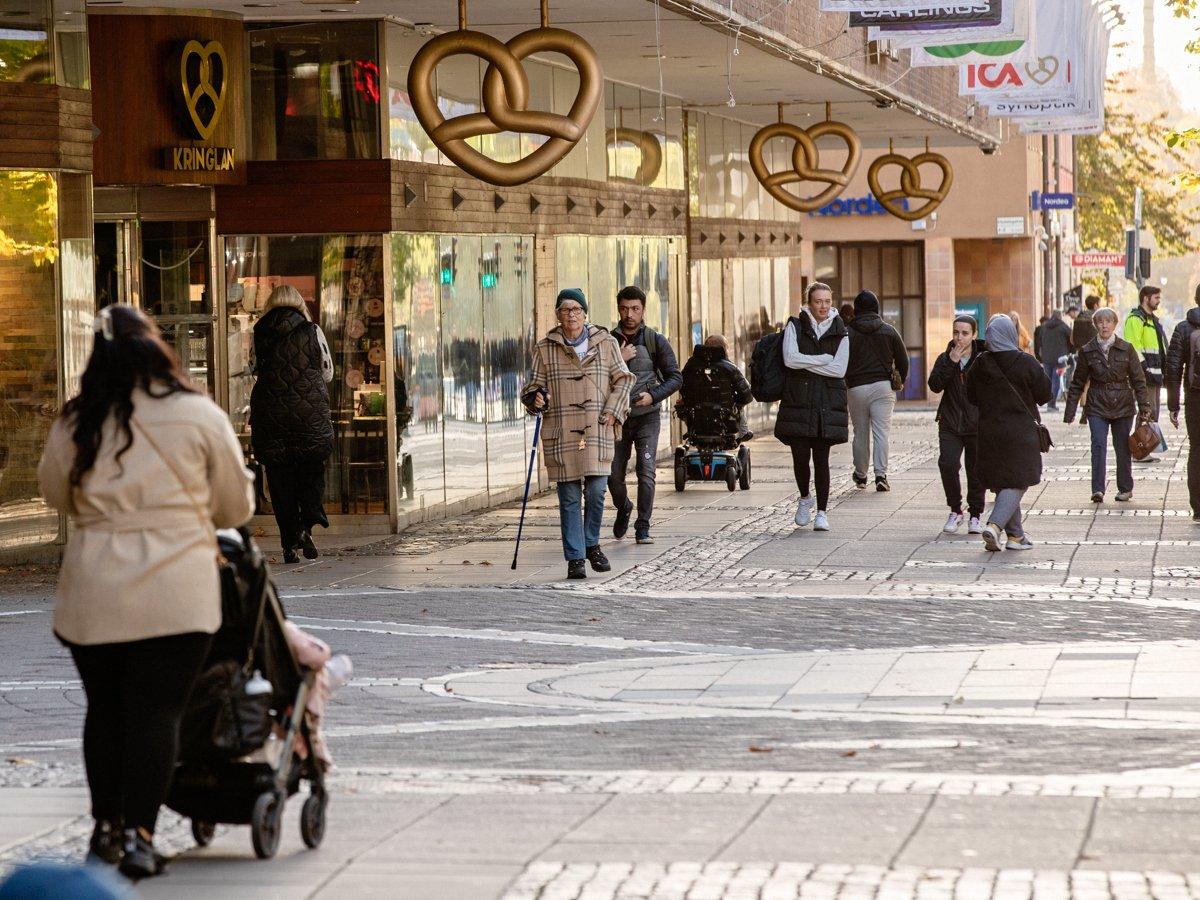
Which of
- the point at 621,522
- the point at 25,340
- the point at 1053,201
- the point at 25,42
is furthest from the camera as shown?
the point at 1053,201

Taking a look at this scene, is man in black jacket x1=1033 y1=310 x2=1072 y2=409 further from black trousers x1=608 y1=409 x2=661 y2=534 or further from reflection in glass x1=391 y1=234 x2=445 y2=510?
black trousers x1=608 y1=409 x2=661 y2=534

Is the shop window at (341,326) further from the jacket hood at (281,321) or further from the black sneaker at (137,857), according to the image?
the black sneaker at (137,857)

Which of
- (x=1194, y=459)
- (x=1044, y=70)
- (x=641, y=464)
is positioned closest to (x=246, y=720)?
(x=641, y=464)

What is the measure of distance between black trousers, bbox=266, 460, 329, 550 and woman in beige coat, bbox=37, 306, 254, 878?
9.44 meters

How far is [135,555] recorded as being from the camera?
5.62 m

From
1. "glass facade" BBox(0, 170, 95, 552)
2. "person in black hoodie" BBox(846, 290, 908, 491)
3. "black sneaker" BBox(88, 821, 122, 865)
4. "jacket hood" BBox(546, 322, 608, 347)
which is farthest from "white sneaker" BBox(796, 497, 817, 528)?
"black sneaker" BBox(88, 821, 122, 865)

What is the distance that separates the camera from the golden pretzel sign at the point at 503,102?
14547 mm

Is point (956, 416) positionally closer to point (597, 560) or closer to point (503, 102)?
point (597, 560)

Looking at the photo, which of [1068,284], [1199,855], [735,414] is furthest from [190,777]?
[1068,284]

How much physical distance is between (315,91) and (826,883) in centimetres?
1268

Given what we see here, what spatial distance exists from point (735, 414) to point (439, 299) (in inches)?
136

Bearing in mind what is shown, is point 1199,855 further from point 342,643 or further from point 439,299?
point 439,299

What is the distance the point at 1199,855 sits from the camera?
229 inches

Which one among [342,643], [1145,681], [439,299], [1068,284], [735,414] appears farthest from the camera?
[1068,284]
